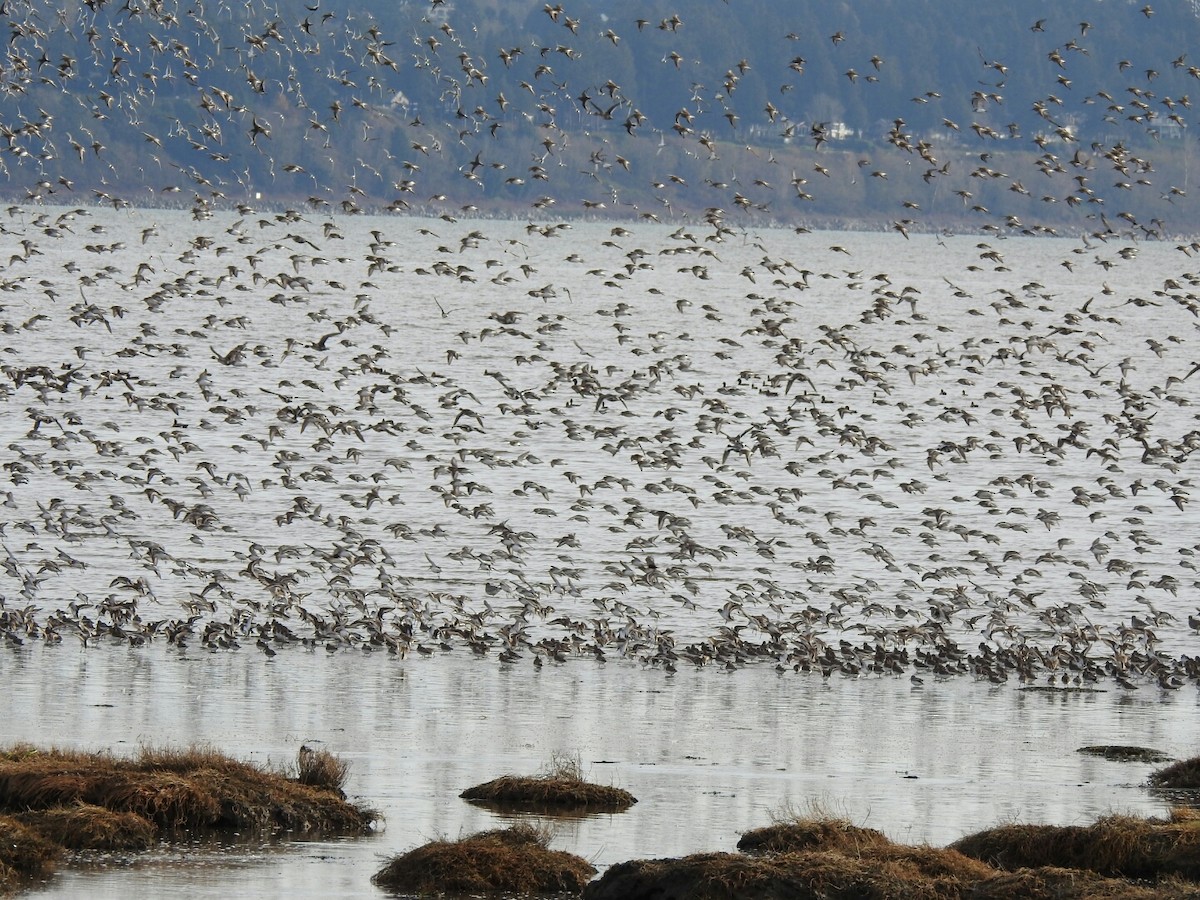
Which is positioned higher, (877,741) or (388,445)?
(388,445)

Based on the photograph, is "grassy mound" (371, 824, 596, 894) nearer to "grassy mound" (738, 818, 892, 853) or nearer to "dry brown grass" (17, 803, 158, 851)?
"grassy mound" (738, 818, 892, 853)

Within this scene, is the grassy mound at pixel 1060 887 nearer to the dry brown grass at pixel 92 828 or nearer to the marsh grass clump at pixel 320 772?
the marsh grass clump at pixel 320 772

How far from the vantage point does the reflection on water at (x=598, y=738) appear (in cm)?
2473

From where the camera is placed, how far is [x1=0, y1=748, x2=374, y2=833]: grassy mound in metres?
24.0

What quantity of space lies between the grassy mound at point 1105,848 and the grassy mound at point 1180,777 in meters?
5.67

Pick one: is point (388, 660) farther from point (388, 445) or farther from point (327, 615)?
point (388, 445)

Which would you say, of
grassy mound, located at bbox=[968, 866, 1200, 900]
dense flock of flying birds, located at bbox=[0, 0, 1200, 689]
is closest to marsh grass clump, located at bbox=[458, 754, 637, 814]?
grassy mound, located at bbox=[968, 866, 1200, 900]

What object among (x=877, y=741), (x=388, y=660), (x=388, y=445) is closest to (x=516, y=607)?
(x=388, y=660)

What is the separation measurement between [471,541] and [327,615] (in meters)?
14.3

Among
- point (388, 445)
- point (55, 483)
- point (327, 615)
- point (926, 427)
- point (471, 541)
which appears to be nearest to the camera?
point (327, 615)

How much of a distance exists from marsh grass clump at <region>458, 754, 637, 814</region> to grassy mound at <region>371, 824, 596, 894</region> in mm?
4098

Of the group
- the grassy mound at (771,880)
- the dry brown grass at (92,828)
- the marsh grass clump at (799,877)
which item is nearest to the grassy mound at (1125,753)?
the marsh grass clump at (799,877)

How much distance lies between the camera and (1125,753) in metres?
33.2

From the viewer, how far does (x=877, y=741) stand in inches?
1355
